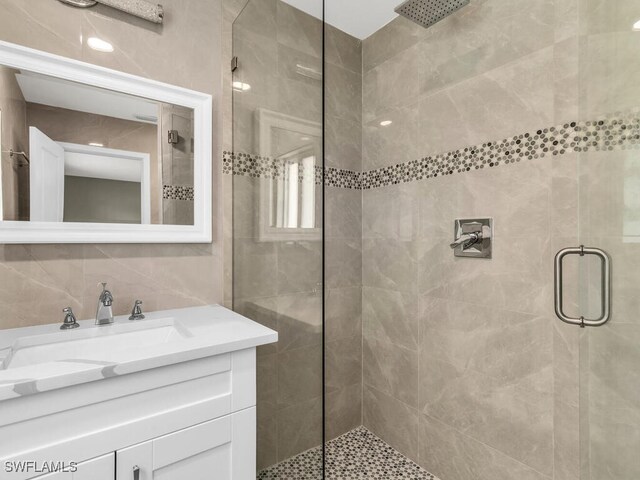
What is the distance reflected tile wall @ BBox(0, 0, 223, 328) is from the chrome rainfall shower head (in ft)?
2.89

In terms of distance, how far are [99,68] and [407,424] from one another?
2260 mm

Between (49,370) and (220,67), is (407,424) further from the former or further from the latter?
(220,67)

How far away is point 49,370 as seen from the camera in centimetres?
78

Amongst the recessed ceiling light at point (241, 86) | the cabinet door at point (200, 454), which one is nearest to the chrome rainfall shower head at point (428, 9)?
the recessed ceiling light at point (241, 86)

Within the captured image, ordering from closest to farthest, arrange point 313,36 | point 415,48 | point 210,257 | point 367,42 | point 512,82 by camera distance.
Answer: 1. point 313,36
2. point 512,82
3. point 210,257
4. point 415,48
5. point 367,42

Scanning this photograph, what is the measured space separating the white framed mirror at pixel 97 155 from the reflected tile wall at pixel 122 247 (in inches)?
2.3

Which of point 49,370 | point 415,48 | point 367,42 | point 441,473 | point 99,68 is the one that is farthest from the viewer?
point 367,42

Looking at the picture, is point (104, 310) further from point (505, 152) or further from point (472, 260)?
point (505, 152)

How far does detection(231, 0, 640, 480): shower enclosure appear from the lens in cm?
85

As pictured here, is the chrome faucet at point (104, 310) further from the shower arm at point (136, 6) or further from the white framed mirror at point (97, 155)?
the shower arm at point (136, 6)

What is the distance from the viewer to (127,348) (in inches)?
43.3

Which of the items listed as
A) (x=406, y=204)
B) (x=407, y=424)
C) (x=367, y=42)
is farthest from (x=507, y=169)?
(x=407, y=424)

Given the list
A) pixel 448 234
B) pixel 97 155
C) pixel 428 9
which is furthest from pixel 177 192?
pixel 428 9

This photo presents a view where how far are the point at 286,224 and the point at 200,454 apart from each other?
77 centimetres
